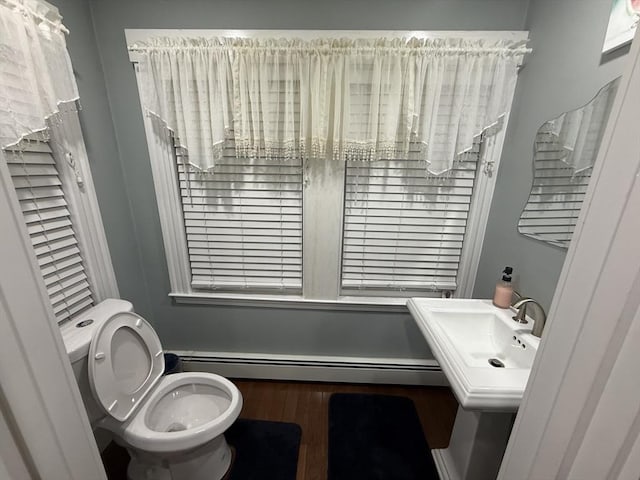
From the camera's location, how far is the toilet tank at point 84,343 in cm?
100

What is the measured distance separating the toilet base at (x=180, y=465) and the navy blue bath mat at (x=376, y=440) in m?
0.58

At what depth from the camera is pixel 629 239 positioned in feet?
A: 1.18

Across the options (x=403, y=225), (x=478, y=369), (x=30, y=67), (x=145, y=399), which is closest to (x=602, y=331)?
(x=478, y=369)

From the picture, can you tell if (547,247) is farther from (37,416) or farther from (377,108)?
(37,416)

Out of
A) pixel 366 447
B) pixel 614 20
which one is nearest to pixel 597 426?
pixel 614 20

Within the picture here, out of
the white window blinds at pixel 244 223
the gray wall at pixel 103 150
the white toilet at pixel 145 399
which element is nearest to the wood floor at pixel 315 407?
the white toilet at pixel 145 399

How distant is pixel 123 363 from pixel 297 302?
2.98ft

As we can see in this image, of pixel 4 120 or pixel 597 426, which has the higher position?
pixel 4 120

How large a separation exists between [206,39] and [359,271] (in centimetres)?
147

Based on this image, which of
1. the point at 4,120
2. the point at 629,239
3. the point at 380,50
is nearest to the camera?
the point at 629,239

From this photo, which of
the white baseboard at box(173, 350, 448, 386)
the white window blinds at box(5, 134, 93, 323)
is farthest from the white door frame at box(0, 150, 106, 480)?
the white baseboard at box(173, 350, 448, 386)

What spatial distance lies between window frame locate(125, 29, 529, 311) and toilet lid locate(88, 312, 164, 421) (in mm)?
439

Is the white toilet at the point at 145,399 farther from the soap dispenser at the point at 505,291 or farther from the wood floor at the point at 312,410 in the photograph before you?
the soap dispenser at the point at 505,291

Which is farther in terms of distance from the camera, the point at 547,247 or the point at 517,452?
the point at 547,247
